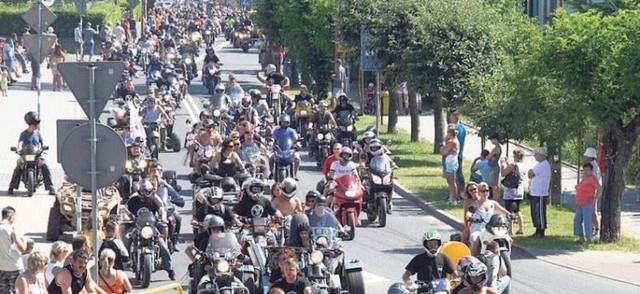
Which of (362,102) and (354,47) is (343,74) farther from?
(354,47)

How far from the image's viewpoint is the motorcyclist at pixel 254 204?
23156 millimetres

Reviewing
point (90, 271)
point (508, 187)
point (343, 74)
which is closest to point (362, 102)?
point (343, 74)

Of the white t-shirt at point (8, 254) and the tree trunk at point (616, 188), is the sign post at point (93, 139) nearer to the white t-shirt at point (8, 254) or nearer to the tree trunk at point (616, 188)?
the white t-shirt at point (8, 254)

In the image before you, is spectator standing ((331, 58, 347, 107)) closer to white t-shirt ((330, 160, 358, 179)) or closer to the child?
the child

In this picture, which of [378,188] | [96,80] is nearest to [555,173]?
[378,188]

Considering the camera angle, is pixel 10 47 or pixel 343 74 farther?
pixel 10 47

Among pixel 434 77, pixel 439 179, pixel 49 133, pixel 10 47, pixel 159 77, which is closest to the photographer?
pixel 439 179

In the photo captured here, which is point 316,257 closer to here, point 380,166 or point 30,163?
point 380,166

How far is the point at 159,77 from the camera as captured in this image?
49562mm

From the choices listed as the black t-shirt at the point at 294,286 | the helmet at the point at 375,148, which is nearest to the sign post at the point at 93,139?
the black t-shirt at the point at 294,286

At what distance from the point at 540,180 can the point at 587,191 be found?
1.20 metres

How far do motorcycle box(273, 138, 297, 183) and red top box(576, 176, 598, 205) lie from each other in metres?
7.55

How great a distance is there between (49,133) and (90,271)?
25.7 metres

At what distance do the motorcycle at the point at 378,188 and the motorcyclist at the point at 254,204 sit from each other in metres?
5.59
